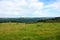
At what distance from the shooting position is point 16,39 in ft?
81.7

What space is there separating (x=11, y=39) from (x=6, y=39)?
0.88 meters

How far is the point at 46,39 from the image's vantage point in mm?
25797

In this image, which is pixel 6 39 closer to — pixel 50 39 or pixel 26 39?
pixel 26 39

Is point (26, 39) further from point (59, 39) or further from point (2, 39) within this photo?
point (59, 39)

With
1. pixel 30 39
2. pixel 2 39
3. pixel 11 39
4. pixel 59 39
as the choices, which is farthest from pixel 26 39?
pixel 59 39

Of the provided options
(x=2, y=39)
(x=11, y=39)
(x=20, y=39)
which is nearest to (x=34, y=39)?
(x=20, y=39)

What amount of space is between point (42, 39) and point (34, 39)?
61.7 inches

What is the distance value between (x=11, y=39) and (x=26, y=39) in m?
2.60

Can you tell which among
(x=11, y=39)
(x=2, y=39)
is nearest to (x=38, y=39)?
(x=11, y=39)

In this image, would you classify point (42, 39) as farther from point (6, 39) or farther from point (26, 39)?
point (6, 39)

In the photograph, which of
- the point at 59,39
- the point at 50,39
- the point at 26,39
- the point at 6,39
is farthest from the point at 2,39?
the point at 59,39

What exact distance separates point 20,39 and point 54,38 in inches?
243

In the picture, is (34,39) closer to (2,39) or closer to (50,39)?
(50,39)

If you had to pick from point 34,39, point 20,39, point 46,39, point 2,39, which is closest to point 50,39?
point 46,39
